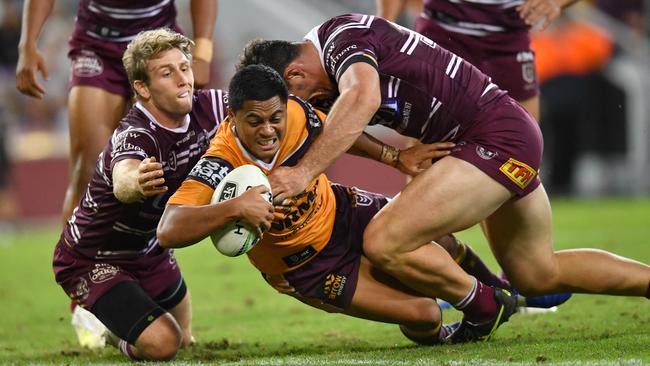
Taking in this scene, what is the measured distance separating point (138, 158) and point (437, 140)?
5.04ft

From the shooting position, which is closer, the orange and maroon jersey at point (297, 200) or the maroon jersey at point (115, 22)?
the orange and maroon jersey at point (297, 200)

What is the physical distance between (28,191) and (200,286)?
7.26m

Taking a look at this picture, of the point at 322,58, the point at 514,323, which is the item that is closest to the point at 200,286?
the point at 514,323

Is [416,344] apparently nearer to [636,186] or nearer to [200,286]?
[200,286]

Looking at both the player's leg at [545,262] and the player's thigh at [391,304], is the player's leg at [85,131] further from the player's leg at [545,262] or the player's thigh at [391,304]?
the player's leg at [545,262]

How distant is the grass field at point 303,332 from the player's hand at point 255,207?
0.81 m

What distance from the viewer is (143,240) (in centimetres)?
634

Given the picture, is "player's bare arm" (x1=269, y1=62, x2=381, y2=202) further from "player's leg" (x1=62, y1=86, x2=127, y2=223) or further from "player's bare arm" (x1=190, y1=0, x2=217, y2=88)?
"player's leg" (x1=62, y1=86, x2=127, y2=223)

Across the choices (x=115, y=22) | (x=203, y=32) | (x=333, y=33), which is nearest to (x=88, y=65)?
(x=115, y=22)

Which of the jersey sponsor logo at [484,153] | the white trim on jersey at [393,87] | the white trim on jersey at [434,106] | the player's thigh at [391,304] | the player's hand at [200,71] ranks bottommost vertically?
the player's thigh at [391,304]

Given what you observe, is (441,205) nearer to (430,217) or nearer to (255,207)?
(430,217)

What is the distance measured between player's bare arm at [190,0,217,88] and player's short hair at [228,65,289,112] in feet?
5.74

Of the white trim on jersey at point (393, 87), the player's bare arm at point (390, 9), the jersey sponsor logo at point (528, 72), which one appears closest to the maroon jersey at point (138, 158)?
the white trim on jersey at point (393, 87)

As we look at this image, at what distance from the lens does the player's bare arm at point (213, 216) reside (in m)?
5.16
